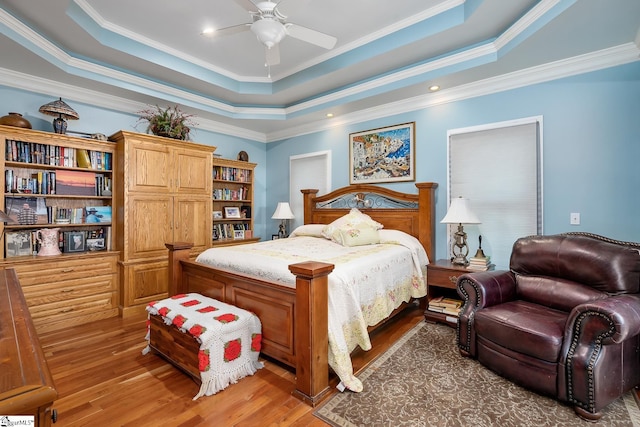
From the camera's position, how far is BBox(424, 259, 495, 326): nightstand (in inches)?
122

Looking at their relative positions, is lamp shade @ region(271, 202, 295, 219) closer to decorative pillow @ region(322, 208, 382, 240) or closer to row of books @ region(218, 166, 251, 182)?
row of books @ region(218, 166, 251, 182)

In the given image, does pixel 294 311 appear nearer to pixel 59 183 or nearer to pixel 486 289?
pixel 486 289

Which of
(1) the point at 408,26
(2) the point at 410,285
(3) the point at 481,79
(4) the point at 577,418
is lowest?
(4) the point at 577,418

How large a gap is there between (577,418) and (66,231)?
189 inches

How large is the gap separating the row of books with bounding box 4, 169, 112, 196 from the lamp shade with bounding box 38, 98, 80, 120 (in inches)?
23.8

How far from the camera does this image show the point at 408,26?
297 cm

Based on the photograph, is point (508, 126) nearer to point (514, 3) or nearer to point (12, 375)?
point (514, 3)

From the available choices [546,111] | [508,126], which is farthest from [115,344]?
[546,111]

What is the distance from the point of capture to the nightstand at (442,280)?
3.09m

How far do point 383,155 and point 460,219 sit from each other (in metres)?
1.50

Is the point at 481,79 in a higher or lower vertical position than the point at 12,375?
higher

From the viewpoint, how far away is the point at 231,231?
498cm

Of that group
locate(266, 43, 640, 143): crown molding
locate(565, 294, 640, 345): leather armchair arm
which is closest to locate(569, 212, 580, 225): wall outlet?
locate(565, 294, 640, 345): leather armchair arm

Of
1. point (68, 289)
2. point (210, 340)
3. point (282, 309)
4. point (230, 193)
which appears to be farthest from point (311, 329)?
point (230, 193)
